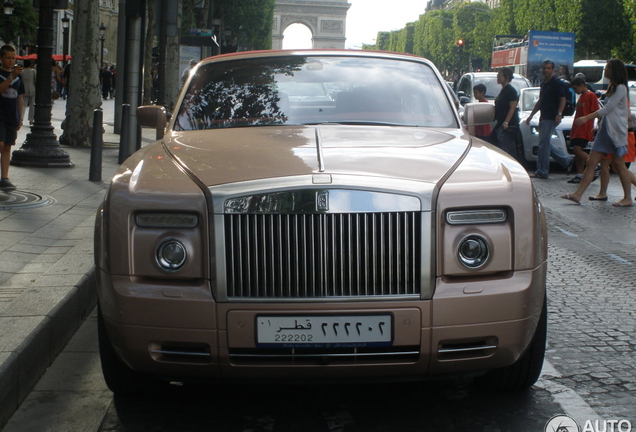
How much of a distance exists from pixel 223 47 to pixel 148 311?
44.5m

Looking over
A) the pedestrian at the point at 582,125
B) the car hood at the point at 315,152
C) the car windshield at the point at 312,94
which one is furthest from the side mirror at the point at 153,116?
the pedestrian at the point at 582,125

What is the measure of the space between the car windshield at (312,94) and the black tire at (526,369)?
56.6 inches

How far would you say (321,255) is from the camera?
3592 mm

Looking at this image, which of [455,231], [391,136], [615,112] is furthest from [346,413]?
[615,112]

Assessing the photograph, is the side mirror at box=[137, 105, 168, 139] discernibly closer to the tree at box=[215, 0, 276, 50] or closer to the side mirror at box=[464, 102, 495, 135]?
the side mirror at box=[464, 102, 495, 135]

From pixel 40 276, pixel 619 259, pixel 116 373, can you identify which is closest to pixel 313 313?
pixel 116 373

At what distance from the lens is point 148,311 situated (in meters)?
3.64

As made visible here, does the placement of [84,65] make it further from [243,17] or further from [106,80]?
[243,17]

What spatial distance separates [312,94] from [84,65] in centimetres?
1212

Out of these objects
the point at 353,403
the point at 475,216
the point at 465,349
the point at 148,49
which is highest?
the point at 148,49

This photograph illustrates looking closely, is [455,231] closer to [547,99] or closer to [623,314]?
[623,314]

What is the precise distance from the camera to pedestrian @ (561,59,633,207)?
11711 millimetres

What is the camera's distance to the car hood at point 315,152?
3773mm

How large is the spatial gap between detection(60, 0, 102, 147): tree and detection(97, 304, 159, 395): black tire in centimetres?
1307
